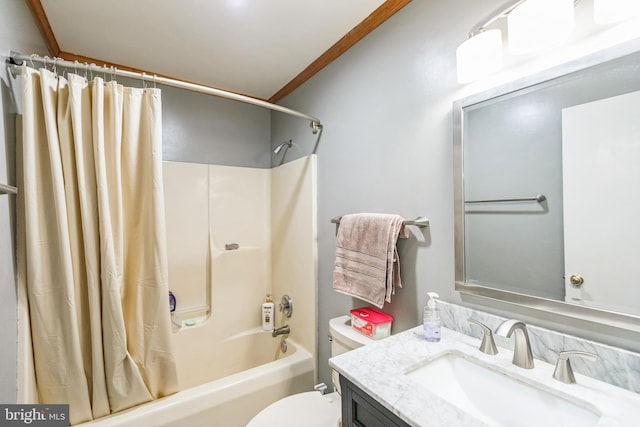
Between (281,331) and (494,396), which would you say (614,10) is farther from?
(281,331)

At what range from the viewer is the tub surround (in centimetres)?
63

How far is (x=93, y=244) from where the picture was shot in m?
1.22

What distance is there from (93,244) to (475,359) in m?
1.59

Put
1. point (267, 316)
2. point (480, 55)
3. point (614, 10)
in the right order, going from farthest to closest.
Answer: point (267, 316) < point (480, 55) < point (614, 10)

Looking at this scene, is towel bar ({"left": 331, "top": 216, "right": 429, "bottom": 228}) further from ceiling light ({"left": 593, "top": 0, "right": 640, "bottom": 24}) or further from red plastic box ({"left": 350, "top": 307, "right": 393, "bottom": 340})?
ceiling light ({"left": 593, "top": 0, "right": 640, "bottom": 24})

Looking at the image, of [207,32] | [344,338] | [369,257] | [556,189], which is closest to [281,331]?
[344,338]

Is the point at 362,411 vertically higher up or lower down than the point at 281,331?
higher up

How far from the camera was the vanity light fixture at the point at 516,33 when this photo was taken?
790 mm

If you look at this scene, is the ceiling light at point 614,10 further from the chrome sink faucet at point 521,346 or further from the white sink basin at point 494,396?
the white sink basin at point 494,396

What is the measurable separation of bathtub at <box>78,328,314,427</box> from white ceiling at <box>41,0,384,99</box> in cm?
193

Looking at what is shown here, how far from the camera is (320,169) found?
1.88 metres

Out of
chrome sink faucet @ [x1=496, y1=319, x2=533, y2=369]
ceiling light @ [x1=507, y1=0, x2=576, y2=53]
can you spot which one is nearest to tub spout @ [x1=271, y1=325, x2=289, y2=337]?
chrome sink faucet @ [x1=496, y1=319, x2=533, y2=369]

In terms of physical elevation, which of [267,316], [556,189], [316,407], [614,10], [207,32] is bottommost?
[316,407]

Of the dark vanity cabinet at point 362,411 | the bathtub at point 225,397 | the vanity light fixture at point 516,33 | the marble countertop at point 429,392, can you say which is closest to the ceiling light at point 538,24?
the vanity light fixture at point 516,33
